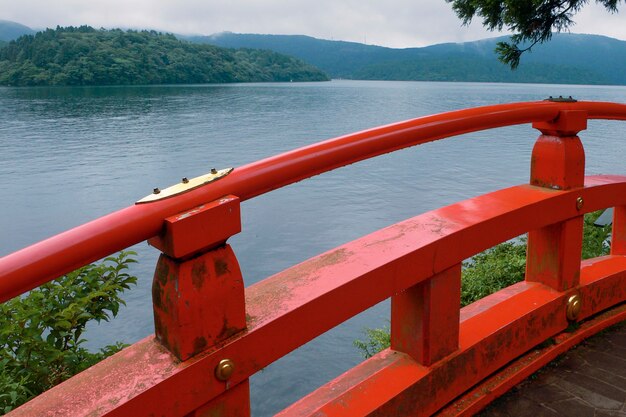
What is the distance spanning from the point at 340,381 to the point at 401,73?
180 m

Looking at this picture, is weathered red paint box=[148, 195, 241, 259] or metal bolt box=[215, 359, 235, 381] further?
metal bolt box=[215, 359, 235, 381]

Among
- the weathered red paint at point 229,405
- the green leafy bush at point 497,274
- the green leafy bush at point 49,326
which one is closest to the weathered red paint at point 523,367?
the weathered red paint at point 229,405

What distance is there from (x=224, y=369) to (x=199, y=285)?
0.24 meters

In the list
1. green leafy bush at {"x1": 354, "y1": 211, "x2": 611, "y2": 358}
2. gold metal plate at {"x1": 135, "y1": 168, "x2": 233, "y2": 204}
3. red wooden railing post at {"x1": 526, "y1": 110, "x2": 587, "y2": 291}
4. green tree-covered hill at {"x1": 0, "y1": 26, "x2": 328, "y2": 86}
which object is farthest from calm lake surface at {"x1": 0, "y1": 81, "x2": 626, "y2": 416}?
green tree-covered hill at {"x1": 0, "y1": 26, "x2": 328, "y2": 86}

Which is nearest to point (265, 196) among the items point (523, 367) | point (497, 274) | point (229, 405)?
point (497, 274)

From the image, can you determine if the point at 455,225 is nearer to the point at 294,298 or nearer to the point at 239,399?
the point at 294,298

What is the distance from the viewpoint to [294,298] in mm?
1752

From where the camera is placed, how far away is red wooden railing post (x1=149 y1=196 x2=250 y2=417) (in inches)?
55.9

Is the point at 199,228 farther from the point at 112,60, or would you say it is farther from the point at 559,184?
the point at 112,60

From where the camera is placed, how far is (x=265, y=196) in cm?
2591

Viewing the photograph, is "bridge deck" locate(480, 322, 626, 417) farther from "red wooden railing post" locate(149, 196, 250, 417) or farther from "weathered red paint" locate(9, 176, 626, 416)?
"red wooden railing post" locate(149, 196, 250, 417)

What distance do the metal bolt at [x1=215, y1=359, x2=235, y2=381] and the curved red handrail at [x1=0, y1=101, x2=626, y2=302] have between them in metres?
0.39

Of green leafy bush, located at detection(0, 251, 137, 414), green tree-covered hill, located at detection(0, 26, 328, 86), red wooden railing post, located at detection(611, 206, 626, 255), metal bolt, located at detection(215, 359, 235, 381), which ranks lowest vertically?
green leafy bush, located at detection(0, 251, 137, 414)

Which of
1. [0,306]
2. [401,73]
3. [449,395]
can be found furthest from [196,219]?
[401,73]
